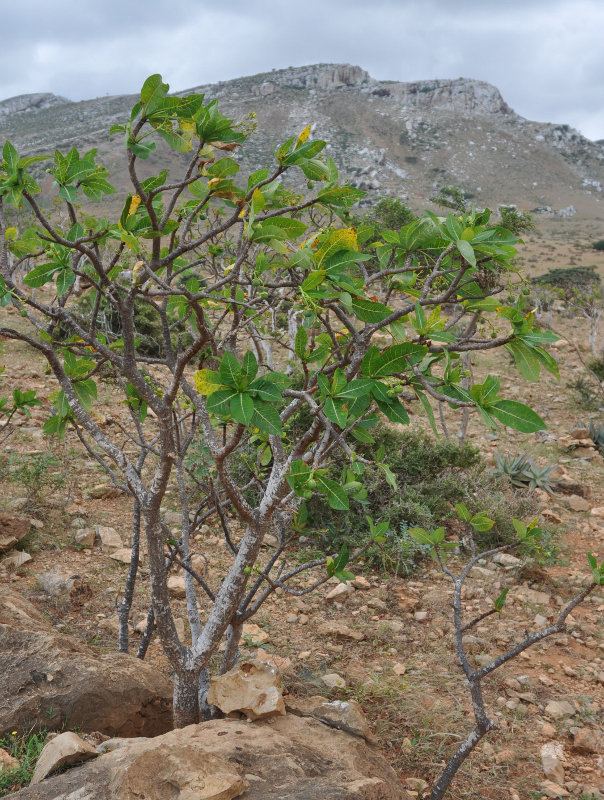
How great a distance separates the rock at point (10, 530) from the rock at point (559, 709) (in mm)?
3280

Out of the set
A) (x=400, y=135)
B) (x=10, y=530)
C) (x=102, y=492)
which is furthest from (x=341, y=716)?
(x=400, y=135)

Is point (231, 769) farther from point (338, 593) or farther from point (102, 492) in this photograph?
point (102, 492)

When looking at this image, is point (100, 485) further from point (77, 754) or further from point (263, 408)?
point (263, 408)

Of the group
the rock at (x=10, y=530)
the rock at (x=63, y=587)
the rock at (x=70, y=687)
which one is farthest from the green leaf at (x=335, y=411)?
the rock at (x=10, y=530)

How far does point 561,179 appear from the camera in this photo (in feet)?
182

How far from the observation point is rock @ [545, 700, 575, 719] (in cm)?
282

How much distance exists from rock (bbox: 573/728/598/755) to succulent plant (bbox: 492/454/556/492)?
11.0ft

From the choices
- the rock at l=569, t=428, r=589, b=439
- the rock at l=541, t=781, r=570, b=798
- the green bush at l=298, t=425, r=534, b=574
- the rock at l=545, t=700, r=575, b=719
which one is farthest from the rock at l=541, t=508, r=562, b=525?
the rock at l=541, t=781, r=570, b=798

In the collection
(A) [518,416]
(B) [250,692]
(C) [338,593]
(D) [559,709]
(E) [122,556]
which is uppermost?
(A) [518,416]

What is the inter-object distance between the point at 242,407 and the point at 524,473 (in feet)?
17.8

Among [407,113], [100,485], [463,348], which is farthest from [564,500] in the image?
[407,113]

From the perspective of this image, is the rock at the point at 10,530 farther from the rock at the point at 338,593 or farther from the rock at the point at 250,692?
the rock at the point at 250,692

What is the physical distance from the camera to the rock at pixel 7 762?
1784 millimetres

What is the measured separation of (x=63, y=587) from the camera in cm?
342
